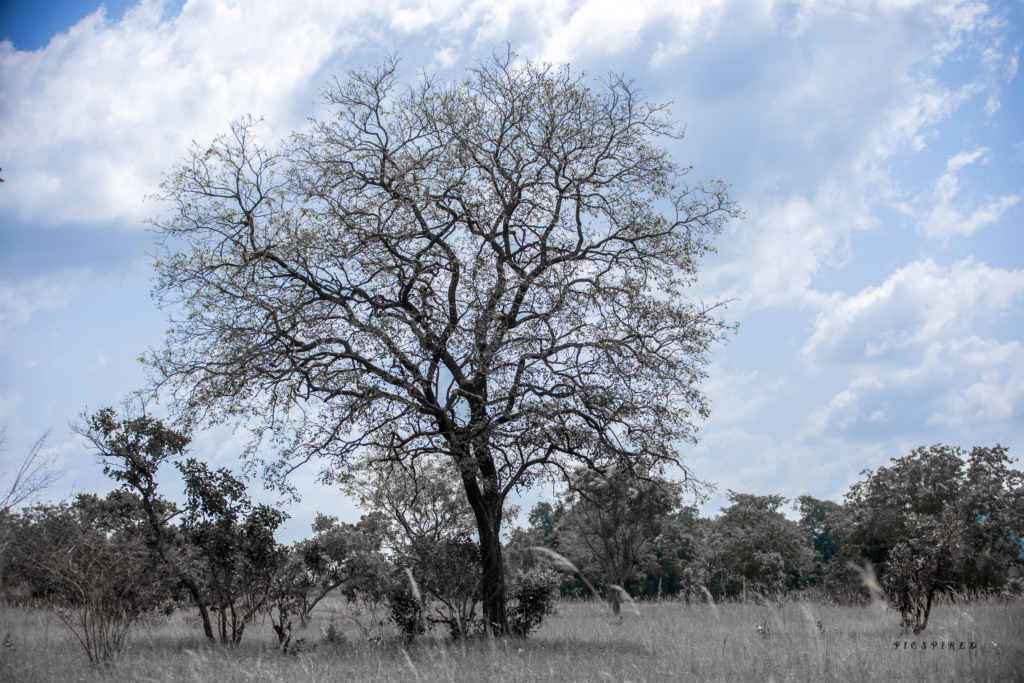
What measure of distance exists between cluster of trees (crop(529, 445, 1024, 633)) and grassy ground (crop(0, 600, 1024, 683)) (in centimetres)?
394

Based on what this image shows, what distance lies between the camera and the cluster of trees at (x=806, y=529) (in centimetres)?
2444

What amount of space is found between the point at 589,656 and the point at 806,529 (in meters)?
33.0

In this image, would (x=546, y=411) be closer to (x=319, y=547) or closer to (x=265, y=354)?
(x=265, y=354)

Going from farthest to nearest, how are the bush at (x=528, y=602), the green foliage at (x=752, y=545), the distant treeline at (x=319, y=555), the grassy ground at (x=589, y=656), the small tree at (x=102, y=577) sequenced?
the green foliage at (x=752, y=545) → the bush at (x=528, y=602) → the distant treeline at (x=319, y=555) → the small tree at (x=102, y=577) → the grassy ground at (x=589, y=656)

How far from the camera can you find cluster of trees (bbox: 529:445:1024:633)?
24438mm

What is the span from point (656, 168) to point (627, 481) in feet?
23.7

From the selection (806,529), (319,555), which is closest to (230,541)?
(319,555)

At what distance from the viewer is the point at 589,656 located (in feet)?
37.1

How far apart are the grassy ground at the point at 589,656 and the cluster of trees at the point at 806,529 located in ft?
12.9

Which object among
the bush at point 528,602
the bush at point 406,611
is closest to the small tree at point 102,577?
the bush at point 406,611

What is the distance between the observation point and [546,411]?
512 inches

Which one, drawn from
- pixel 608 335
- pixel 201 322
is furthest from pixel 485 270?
pixel 201 322

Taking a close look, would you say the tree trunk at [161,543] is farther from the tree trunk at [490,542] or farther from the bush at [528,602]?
the bush at [528,602]

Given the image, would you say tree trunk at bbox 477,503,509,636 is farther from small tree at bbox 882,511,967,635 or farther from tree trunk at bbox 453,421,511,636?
small tree at bbox 882,511,967,635
